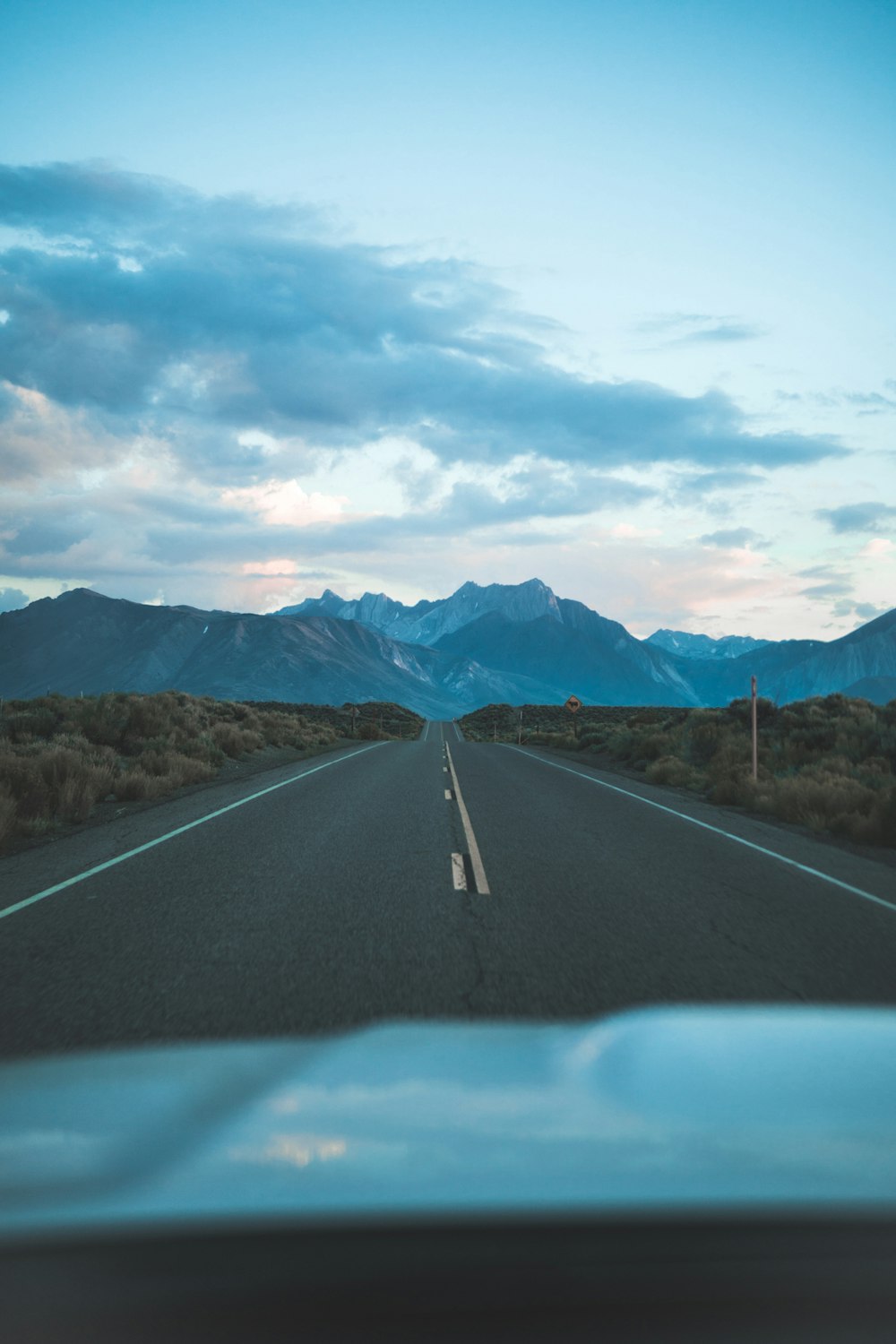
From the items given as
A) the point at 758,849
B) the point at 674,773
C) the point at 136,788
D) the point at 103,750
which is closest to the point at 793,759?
the point at 674,773

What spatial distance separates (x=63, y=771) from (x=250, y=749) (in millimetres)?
14411

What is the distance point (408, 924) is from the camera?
671cm

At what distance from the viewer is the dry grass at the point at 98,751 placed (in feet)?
43.7

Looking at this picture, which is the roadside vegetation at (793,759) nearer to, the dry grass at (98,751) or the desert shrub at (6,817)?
the dry grass at (98,751)

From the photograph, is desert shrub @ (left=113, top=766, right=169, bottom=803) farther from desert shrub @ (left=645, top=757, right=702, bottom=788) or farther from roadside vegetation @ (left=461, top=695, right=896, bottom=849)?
desert shrub @ (left=645, top=757, right=702, bottom=788)

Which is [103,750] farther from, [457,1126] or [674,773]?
[457,1126]

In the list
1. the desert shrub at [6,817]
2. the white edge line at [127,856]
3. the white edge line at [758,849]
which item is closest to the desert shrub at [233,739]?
the white edge line at [127,856]

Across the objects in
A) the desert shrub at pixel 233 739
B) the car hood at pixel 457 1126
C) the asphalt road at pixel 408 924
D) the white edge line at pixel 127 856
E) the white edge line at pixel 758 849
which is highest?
the car hood at pixel 457 1126

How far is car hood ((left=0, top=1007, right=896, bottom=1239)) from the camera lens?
1702mm

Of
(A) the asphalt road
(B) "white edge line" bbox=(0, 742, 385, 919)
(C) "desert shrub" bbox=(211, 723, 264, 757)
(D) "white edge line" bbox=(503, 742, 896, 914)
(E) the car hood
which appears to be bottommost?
(D) "white edge line" bbox=(503, 742, 896, 914)

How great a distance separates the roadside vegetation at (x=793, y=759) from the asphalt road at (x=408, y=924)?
7.57ft

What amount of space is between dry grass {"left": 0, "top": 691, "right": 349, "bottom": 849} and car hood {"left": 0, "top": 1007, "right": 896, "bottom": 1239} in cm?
946

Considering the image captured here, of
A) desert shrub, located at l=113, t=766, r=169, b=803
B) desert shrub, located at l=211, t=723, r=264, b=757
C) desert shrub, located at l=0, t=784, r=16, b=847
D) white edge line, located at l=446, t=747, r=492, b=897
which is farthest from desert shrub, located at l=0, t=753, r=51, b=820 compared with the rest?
desert shrub, located at l=211, t=723, r=264, b=757

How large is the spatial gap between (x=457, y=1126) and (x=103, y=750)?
19179mm
